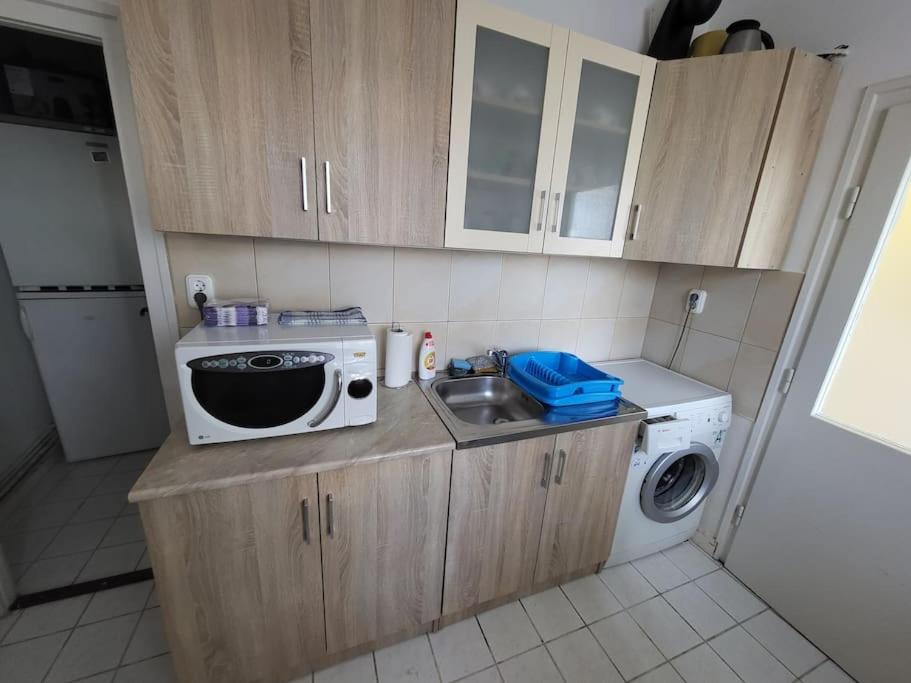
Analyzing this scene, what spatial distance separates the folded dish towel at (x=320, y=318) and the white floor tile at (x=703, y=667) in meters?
1.70

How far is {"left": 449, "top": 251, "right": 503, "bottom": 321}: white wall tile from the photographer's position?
1546 mm

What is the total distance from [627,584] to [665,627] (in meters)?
0.20

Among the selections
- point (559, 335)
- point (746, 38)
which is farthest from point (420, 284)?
point (746, 38)

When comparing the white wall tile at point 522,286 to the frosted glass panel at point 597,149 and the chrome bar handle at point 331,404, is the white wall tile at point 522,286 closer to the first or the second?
the frosted glass panel at point 597,149

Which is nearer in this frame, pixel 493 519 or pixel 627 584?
pixel 493 519

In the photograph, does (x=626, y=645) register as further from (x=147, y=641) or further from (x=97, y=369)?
(x=97, y=369)

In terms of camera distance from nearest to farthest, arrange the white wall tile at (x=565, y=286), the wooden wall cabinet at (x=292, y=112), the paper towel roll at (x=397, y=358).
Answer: the wooden wall cabinet at (x=292, y=112), the paper towel roll at (x=397, y=358), the white wall tile at (x=565, y=286)

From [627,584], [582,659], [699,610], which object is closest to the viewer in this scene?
[582,659]

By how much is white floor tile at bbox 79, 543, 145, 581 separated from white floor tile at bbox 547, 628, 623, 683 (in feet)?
5.83

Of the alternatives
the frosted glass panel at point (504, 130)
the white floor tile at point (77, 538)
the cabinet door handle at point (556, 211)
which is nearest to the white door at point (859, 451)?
the cabinet door handle at point (556, 211)

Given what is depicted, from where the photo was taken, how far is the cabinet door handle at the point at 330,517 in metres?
0.97

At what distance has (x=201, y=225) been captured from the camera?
3.09 feet

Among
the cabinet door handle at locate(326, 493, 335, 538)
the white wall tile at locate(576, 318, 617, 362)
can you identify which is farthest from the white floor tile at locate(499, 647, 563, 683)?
the white wall tile at locate(576, 318, 617, 362)

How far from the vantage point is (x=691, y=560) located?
5.66 ft
